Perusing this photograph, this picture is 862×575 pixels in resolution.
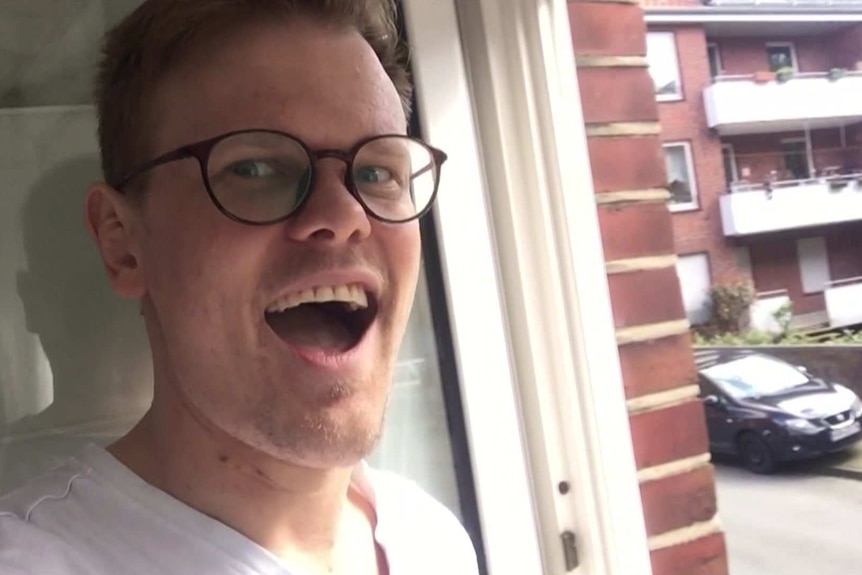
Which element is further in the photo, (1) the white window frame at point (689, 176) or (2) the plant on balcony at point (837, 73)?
(1) the white window frame at point (689, 176)

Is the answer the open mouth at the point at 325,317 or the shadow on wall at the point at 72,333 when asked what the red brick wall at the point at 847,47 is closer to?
the open mouth at the point at 325,317

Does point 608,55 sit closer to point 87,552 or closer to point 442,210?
point 442,210

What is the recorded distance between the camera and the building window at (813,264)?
121cm

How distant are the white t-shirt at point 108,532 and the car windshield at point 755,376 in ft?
2.38

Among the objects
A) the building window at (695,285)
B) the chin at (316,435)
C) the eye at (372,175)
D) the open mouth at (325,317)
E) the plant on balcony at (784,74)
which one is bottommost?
the chin at (316,435)

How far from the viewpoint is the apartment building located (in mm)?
1203

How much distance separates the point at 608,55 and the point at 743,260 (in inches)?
14.5

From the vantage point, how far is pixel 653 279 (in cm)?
135

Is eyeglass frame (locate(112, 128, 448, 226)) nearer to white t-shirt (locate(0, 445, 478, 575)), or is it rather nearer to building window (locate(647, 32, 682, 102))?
white t-shirt (locate(0, 445, 478, 575))

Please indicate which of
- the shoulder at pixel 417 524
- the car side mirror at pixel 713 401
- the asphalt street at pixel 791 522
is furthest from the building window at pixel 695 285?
the shoulder at pixel 417 524

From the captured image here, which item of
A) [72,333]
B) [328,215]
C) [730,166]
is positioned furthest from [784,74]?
[72,333]

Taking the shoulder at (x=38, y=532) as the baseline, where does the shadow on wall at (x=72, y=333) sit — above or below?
above

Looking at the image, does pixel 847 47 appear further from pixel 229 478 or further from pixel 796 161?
pixel 229 478

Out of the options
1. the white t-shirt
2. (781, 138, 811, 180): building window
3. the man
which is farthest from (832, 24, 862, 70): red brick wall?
the white t-shirt
